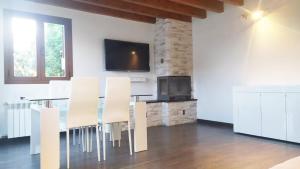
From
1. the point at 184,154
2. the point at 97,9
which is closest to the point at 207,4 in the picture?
the point at 97,9

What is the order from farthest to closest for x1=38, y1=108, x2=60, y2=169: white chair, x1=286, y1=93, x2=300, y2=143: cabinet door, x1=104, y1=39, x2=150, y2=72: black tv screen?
1. x1=104, y1=39, x2=150, y2=72: black tv screen
2. x1=286, y1=93, x2=300, y2=143: cabinet door
3. x1=38, y1=108, x2=60, y2=169: white chair

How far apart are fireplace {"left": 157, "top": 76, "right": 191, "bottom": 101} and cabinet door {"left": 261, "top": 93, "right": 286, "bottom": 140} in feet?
7.07

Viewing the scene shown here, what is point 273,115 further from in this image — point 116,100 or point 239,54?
point 116,100

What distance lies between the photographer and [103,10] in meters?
5.22

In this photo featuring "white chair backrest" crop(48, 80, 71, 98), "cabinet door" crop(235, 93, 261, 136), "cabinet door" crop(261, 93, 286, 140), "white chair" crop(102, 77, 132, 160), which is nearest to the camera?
"white chair" crop(102, 77, 132, 160)

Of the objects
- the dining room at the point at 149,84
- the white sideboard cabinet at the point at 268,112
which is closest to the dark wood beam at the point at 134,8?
the dining room at the point at 149,84

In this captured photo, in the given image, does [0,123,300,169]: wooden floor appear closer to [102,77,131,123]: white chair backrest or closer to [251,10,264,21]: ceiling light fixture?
[102,77,131,123]: white chair backrest

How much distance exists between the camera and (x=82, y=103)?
3.05 m

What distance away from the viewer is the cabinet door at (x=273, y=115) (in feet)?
12.8

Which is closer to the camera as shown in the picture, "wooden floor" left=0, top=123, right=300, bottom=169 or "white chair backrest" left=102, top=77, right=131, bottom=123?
"wooden floor" left=0, top=123, right=300, bottom=169

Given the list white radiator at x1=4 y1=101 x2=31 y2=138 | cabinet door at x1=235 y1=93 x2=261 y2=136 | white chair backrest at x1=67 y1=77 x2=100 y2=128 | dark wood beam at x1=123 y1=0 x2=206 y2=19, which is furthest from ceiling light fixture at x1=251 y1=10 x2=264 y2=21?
white radiator at x1=4 y1=101 x2=31 y2=138

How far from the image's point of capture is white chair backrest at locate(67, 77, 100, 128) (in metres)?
2.97

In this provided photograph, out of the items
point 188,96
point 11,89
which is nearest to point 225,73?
point 188,96

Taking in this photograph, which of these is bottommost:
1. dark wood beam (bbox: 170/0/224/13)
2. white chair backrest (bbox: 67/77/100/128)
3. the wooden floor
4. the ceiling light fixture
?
the wooden floor
